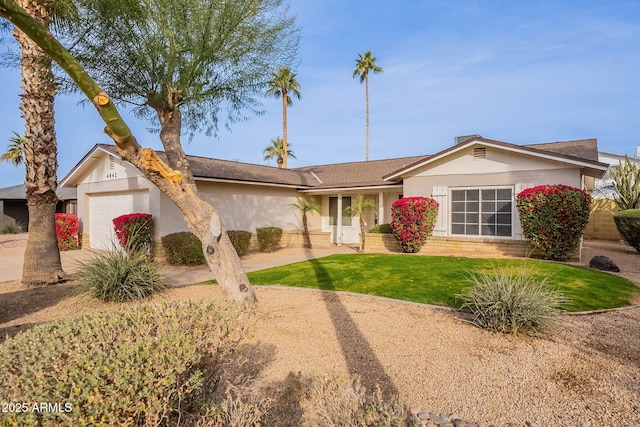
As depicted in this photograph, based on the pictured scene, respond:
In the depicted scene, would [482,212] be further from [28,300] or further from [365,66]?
[365,66]

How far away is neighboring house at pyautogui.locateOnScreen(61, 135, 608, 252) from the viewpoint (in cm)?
1262

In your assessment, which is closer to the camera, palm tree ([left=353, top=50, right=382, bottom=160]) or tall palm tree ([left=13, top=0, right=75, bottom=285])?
tall palm tree ([left=13, top=0, right=75, bottom=285])

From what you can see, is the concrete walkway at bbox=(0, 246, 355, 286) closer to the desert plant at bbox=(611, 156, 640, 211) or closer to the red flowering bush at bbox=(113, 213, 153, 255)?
the red flowering bush at bbox=(113, 213, 153, 255)

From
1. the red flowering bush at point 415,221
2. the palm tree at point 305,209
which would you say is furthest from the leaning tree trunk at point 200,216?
the palm tree at point 305,209

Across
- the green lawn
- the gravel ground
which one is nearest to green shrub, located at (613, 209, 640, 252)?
the green lawn

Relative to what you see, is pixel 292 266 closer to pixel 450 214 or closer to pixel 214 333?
pixel 450 214

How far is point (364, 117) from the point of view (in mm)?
37406

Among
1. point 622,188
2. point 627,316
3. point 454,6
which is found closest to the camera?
point 627,316

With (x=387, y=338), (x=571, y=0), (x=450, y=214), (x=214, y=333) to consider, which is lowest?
(x=387, y=338)

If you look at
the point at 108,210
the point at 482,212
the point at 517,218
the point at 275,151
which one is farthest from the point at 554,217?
the point at 275,151

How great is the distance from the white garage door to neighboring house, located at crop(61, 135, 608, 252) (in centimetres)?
5

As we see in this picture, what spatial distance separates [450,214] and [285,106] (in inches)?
857

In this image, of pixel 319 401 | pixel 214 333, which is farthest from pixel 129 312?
pixel 319 401

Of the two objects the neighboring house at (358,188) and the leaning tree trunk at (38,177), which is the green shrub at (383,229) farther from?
the leaning tree trunk at (38,177)
